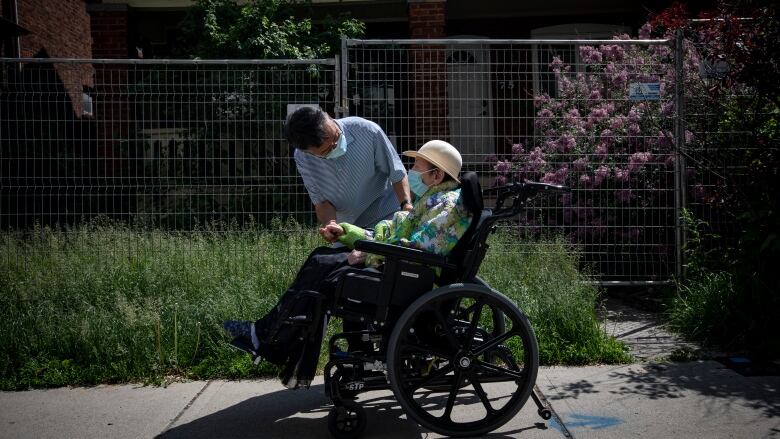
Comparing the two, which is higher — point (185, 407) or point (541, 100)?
point (541, 100)

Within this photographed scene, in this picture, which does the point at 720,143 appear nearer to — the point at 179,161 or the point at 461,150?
the point at 461,150

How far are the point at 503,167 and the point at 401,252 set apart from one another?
3166mm

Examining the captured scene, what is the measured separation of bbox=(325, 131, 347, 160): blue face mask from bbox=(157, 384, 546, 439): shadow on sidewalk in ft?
4.70

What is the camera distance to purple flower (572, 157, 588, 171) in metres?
6.66

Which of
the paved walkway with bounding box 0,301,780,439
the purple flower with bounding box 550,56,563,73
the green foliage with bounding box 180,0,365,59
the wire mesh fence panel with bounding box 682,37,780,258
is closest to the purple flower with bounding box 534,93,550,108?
the purple flower with bounding box 550,56,563,73

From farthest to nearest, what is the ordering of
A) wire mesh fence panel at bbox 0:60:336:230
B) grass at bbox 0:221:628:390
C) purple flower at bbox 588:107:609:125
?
1. purple flower at bbox 588:107:609:125
2. wire mesh fence panel at bbox 0:60:336:230
3. grass at bbox 0:221:628:390

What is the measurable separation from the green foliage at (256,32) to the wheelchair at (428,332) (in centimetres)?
581

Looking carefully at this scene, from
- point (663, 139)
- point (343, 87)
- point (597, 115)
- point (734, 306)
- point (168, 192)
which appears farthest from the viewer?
point (597, 115)

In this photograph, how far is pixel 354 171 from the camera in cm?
457

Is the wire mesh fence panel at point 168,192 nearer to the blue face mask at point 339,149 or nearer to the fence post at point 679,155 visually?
the blue face mask at point 339,149

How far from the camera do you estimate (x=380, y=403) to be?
4582mm

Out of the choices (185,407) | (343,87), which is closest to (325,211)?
(185,407)

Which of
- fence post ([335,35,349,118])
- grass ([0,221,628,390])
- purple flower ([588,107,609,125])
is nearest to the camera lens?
grass ([0,221,628,390])

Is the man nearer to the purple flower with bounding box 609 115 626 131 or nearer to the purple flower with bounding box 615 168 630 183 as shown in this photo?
the purple flower with bounding box 615 168 630 183
